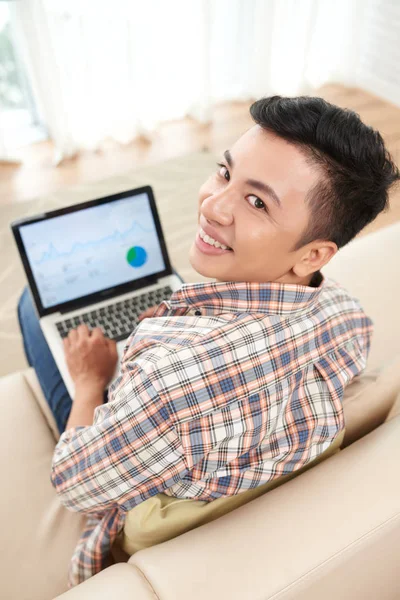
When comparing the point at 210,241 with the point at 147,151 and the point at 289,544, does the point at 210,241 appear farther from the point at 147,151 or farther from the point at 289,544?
the point at 147,151

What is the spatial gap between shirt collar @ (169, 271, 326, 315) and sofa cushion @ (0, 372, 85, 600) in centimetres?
62

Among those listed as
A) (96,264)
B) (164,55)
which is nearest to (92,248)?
(96,264)

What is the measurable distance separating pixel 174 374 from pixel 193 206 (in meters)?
1.83

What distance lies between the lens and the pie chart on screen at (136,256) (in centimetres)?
132

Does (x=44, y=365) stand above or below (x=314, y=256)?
below

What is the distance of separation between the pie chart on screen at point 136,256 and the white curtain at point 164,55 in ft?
5.20

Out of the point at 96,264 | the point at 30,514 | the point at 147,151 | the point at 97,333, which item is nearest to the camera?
the point at 30,514

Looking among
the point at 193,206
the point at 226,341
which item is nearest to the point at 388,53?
the point at 193,206

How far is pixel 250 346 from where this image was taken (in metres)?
0.74

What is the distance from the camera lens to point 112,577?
2.22 ft

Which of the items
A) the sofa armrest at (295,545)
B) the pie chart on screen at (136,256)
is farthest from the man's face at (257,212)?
the pie chart on screen at (136,256)

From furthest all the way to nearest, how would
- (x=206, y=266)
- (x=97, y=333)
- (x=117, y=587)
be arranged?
(x=97, y=333)
(x=206, y=266)
(x=117, y=587)

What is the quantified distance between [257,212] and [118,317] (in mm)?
636

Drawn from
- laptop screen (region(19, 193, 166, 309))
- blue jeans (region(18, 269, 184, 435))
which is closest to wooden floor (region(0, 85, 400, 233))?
blue jeans (region(18, 269, 184, 435))
